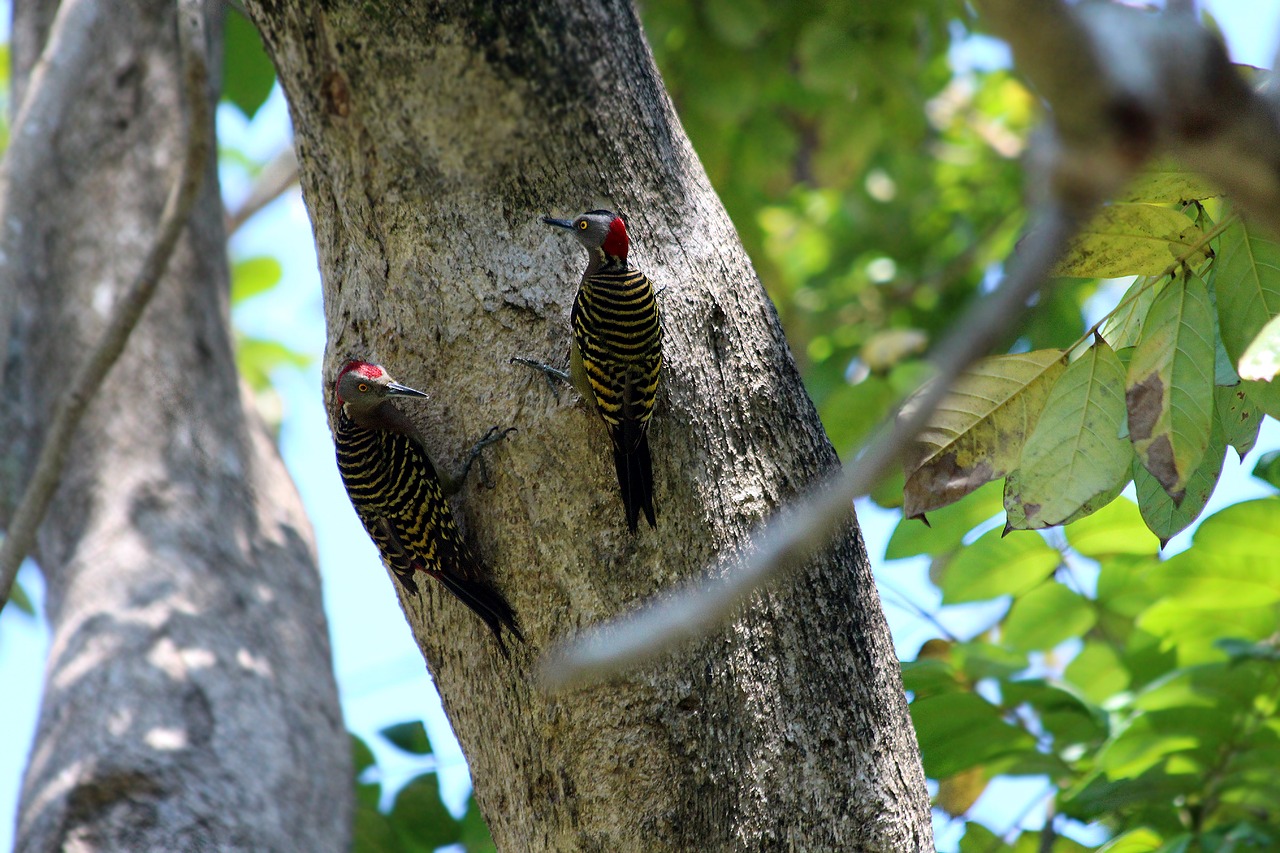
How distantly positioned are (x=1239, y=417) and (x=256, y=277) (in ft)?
17.1

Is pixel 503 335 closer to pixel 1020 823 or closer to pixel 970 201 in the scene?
pixel 1020 823

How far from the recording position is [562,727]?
88.3 inches

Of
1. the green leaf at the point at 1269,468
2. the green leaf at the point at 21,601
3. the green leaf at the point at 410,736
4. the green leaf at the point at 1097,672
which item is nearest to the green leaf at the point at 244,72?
the green leaf at the point at 21,601

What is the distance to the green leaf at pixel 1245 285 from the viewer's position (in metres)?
1.88

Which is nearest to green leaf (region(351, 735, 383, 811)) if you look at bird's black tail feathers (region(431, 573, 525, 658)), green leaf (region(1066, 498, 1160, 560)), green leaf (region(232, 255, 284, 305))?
bird's black tail feathers (region(431, 573, 525, 658))

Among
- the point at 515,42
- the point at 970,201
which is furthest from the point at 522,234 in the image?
the point at 970,201

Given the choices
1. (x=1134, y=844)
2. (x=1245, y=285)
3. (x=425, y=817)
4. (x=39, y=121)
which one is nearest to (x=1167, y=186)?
(x=1245, y=285)

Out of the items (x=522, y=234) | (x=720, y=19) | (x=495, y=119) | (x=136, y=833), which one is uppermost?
(x=720, y=19)

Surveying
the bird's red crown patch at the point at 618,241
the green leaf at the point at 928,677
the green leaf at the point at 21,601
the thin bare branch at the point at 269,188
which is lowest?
the green leaf at the point at 928,677

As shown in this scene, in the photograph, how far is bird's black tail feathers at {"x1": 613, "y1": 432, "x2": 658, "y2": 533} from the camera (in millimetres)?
2242

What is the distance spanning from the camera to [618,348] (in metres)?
2.34

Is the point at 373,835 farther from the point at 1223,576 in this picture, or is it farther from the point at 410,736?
the point at 1223,576

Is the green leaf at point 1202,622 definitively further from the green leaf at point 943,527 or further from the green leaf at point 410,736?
the green leaf at point 410,736

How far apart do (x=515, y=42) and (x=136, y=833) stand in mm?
2372
